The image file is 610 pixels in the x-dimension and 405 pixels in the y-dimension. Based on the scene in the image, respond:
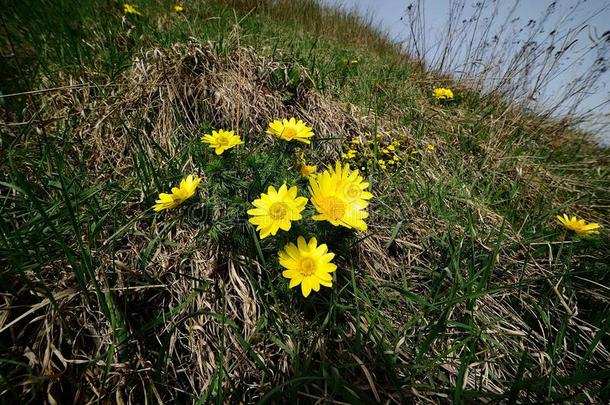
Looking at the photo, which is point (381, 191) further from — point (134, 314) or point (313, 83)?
point (134, 314)

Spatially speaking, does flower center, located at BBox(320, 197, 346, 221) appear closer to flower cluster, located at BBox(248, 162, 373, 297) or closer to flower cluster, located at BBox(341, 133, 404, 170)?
flower cluster, located at BBox(248, 162, 373, 297)

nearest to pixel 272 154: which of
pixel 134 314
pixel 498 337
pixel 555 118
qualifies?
pixel 134 314

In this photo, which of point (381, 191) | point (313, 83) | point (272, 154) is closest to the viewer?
point (272, 154)

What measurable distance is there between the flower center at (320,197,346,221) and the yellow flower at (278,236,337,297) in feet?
0.36

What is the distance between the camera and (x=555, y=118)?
9.15 ft

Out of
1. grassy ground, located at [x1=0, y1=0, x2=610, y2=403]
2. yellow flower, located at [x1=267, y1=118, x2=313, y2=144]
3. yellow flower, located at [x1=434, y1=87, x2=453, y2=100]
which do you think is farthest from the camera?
yellow flower, located at [x1=434, y1=87, x2=453, y2=100]

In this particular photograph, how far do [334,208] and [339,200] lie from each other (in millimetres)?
43

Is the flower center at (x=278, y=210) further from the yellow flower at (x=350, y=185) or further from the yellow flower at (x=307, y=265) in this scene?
the yellow flower at (x=350, y=185)

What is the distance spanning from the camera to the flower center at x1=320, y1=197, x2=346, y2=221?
1058 millimetres

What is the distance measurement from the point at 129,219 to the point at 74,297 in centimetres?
38

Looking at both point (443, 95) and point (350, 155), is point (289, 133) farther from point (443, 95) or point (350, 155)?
point (443, 95)

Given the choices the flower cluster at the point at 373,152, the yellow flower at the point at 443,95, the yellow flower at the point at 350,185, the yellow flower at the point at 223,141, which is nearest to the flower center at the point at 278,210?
the yellow flower at the point at 350,185

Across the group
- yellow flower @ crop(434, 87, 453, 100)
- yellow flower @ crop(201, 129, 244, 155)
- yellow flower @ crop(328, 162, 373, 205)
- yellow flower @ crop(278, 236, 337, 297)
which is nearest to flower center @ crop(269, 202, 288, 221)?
yellow flower @ crop(278, 236, 337, 297)

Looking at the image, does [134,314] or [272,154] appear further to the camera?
[272,154]
